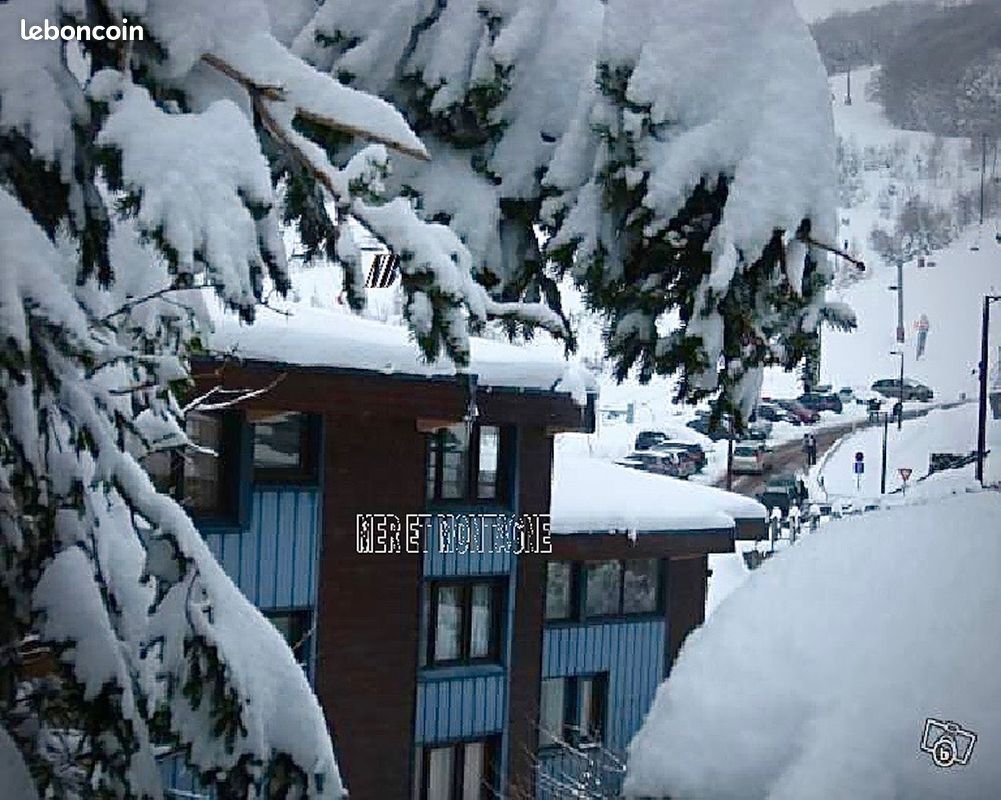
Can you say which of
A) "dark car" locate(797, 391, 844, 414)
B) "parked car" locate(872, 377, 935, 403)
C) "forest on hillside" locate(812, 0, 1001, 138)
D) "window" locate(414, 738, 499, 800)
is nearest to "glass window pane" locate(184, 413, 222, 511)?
"window" locate(414, 738, 499, 800)

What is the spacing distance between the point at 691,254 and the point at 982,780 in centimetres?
189

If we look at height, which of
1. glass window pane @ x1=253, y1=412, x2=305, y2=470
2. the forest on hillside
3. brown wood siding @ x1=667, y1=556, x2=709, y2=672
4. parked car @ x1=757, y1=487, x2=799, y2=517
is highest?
the forest on hillside

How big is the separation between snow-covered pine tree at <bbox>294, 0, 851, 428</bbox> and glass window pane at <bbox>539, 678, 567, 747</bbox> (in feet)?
26.2

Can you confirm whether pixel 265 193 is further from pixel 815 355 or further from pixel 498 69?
pixel 815 355

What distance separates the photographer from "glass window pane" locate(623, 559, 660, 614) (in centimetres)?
1210

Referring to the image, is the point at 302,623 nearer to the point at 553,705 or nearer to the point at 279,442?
the point at 279,442

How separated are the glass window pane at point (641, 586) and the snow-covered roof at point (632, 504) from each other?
0.73 m

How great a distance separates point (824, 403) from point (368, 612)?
2444 cm

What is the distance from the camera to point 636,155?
129 inches

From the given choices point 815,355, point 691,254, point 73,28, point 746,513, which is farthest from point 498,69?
point 746,513

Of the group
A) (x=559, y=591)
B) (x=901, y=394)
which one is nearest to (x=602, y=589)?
(x=559, y=591)

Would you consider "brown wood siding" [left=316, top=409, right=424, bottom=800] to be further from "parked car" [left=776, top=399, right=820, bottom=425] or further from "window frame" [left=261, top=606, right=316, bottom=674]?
"parked car" [left=776, top=399, right=820, bottom=425]

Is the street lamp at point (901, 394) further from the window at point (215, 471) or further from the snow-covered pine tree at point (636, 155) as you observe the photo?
the snow-covered pine tree at point (636, 155)

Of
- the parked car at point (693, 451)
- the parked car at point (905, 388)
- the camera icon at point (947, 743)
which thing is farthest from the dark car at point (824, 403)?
the camera icon at point (947, 743)
